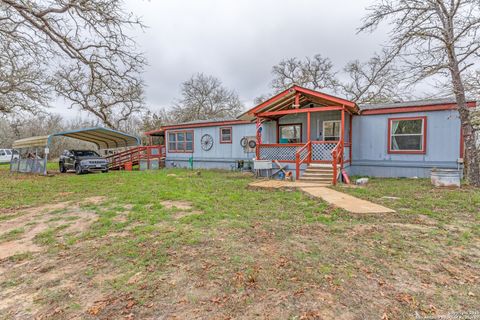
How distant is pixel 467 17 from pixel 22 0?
12.3 metres

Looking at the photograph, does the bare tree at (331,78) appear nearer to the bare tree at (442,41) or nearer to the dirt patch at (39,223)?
the bare tree at (442,41)

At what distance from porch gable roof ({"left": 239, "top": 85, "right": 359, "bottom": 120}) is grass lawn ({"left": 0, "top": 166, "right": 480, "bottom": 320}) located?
514cm

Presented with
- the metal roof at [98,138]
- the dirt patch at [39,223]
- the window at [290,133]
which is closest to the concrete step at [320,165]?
the window at [290,133]

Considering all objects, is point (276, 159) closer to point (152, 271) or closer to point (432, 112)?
point (432, 112)

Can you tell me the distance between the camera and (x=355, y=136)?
11.6 metres

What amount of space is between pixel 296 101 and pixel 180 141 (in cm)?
913

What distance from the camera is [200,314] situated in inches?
82.1

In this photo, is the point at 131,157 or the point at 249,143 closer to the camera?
the point at 249,143

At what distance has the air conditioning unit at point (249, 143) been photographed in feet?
45.1

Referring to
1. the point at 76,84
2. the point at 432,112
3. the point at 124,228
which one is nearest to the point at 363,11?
the point at 432,112

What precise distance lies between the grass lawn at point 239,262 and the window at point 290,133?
25.1 feet

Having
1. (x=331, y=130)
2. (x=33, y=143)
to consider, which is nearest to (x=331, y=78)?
(x=331, y=130)

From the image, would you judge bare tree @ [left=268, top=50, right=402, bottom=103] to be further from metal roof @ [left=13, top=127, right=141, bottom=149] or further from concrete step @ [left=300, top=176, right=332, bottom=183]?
metal roof @ [left=13, top=127, right=141, bottom=149]

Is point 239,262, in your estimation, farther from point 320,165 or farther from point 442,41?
point 442,41
